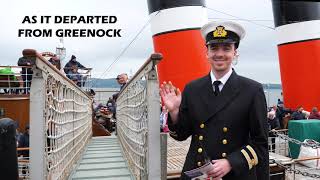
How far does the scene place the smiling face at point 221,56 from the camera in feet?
6.57

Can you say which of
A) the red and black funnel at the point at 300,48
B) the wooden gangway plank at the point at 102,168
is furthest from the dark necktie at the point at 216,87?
the red and black funnel at the point at 300,48

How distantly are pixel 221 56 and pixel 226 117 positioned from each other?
32 cm

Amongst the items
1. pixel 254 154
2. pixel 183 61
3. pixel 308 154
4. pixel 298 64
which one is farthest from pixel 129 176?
pixel 298 64

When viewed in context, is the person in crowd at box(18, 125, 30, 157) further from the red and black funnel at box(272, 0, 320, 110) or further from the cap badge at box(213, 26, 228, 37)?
the red and black funnel at box(272, 0, 320, 110)

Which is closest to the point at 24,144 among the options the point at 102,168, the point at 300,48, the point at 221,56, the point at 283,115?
the point at 102,168

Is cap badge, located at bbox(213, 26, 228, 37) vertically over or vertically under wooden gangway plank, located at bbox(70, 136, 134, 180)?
over

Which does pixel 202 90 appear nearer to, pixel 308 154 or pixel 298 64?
pixel 308 154

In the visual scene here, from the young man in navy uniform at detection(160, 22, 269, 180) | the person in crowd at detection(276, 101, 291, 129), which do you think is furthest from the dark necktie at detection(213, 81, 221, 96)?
the person in crowd at detection(276, 101, 291, 129)

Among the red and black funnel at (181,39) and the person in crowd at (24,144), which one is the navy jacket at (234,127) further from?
the red and black funnel at (181,39)

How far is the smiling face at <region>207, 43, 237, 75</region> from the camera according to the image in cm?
200

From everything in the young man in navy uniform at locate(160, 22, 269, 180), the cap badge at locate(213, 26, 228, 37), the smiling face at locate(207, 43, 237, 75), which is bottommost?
the young man in navy uniform at locate(160, 22, 269, 180)

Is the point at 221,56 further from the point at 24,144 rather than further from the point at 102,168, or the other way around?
the point at 24,144

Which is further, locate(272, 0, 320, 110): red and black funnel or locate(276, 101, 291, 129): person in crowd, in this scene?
locate(272, 0, 320, 110): red and black funnel

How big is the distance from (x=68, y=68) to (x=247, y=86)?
8028mm
